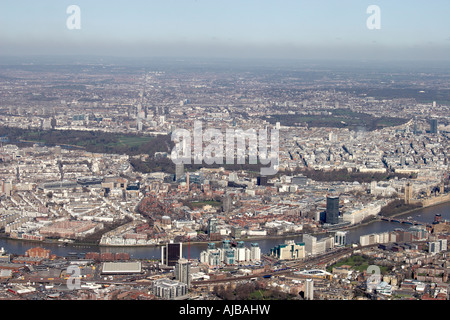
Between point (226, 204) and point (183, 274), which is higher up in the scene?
point (183, 274)

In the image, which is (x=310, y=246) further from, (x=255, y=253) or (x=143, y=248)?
(x=143, y=248)

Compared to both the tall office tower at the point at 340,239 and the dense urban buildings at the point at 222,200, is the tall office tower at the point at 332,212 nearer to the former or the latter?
the dense urban buildings at the point at 222,200

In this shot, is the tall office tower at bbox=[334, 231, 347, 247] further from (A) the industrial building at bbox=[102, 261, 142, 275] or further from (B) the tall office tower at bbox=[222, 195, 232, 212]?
(A) the industrial building at bbox=[102, 261, 142, 275]

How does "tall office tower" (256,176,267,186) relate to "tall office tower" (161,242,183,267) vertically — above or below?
below

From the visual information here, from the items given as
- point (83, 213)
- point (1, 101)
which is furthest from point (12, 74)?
point (83, 213)

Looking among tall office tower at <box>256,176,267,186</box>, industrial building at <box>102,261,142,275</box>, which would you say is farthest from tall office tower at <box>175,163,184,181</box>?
industrial building at <box>102,261,142,275</box>

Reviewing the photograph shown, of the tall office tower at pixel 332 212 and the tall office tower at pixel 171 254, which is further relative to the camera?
the tall office tower at pixel 332 212

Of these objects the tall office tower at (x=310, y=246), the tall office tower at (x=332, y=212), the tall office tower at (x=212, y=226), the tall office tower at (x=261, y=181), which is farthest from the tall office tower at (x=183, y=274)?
the tall office tower at (x=261, y=181)

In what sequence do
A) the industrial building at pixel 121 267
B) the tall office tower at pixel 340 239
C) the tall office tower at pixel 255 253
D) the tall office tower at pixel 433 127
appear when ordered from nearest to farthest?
the industrial building at pixel 121 267
the tall office tower at pixel 255 253
the tall office tower at pixel 340 239
the tall office tower at pixel 433 127

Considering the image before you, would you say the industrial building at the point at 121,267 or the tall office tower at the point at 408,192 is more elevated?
the industrial building at the point at 121,267

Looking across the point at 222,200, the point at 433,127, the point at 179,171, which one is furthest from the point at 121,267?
the point at 433,127
